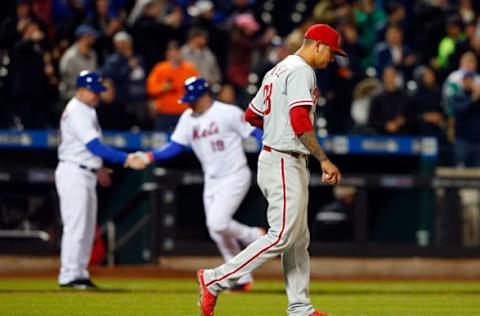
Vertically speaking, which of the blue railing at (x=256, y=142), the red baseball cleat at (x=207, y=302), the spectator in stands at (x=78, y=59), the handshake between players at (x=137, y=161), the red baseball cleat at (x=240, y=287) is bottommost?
the red baseball cleat at (x=240, y=287)

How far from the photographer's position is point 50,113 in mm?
15680

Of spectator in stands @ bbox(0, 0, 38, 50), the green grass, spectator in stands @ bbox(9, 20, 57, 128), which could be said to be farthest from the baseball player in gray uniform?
spectator in stands @ bbox(0, 0, 38, 50)

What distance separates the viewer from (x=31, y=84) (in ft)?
50.1

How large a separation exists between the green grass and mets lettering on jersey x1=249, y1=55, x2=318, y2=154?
169cm

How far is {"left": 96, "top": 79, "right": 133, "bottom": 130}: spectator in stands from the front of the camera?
1546 cm

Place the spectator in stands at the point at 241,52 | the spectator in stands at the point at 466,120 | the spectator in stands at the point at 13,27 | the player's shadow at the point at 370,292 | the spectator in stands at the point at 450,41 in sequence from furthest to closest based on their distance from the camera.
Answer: the spectator in stands at the point at 450,41 → the spectator in stands at the point at 241,52 → the spectator in stands at the point at 466,120 → the spectator in stands at the point at 13,27 → the player's shadow at the point at 370,292

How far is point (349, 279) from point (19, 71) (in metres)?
4.87

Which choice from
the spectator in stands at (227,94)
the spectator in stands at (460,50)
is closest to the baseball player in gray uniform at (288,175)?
the spectator in stands at (227,94)

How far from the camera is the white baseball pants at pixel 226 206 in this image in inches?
478

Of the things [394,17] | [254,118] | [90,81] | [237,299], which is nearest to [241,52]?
[394,17]

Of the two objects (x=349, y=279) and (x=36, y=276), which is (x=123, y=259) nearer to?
(x=36, y=276)

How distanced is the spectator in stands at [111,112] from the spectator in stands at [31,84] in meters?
0.66

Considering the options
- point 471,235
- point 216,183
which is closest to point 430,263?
point 471,235

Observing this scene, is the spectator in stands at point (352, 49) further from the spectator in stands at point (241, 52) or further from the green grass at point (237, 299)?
the green grass at point (237, 299)
